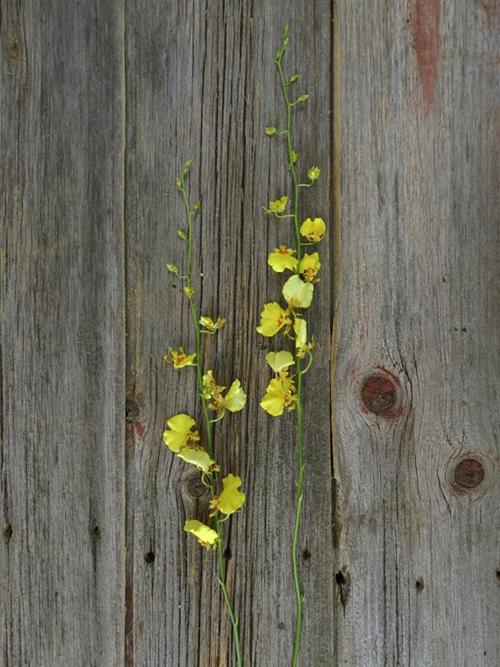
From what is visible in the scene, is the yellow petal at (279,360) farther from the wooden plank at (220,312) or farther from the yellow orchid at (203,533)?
the yellow orchid at (203,533)

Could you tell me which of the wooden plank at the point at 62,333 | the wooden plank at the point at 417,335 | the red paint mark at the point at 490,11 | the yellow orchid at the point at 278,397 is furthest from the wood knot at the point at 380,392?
the red paint mark at the point at 490,11

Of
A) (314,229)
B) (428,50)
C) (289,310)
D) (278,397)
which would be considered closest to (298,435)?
(278,397)

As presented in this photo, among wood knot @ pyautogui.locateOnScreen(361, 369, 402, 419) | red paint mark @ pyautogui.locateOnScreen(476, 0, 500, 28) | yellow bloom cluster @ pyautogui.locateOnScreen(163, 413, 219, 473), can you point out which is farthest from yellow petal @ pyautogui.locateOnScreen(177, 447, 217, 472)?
red paint mark @ pyautogui.locateOnScreen(476, 0, 500, 28)

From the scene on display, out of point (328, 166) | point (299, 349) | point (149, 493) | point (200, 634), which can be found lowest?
point (200, 634)

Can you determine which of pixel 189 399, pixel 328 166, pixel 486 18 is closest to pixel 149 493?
pixel 189 399

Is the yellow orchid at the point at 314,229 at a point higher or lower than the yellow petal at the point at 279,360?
higher

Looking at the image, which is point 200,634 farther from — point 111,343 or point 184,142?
point 184,142
